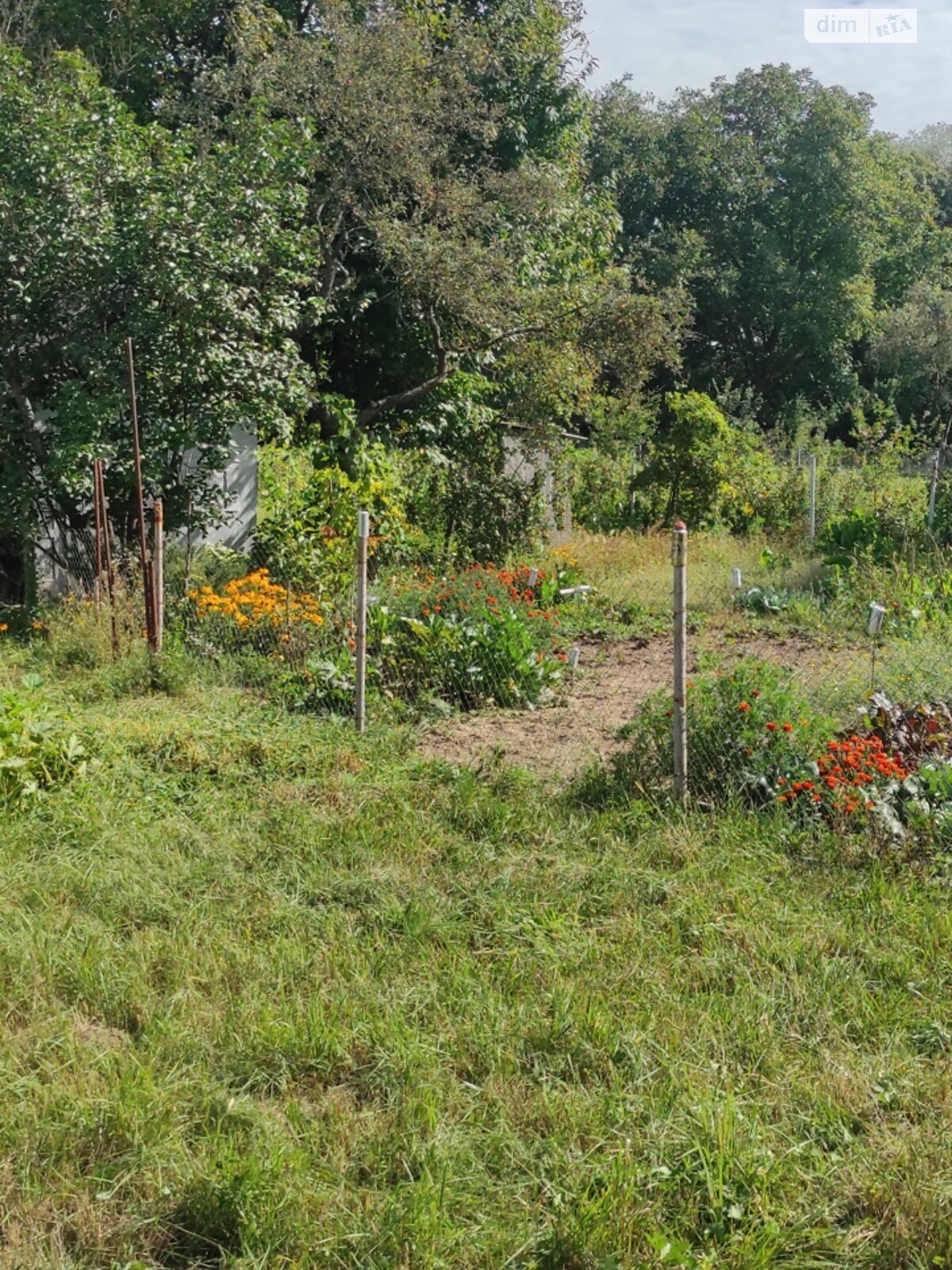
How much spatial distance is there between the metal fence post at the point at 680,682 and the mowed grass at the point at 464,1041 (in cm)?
24

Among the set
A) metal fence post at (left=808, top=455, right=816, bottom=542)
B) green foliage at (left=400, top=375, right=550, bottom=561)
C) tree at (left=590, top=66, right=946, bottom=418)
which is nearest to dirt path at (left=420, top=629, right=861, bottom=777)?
green foliage at (left=400, top=375, right=550, bottom=561)

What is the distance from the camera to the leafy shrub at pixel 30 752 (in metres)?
5.46

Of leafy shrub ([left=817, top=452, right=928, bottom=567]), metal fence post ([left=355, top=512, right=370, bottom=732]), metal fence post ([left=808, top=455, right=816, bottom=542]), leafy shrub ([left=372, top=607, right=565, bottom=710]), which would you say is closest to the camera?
metal fence post ([left=355, top=512, right=370, bottom=732])

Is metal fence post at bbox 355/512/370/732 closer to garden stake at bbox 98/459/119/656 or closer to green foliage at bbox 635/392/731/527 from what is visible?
garden stake at bbox 98/459/119/656

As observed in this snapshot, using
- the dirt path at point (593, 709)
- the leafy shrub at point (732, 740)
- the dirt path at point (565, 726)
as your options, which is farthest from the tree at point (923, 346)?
the leafy shrub at point (732, 740)

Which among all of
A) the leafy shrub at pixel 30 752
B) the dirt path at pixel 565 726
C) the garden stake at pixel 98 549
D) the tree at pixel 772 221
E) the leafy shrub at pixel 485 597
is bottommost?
the dirt path at pixel 565 726

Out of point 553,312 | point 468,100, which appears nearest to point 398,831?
point 553,312

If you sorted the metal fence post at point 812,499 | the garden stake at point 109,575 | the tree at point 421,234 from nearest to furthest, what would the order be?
the garden stake at point 109,575 < the tree at point 421,234 < the metal fence post at point 812,499

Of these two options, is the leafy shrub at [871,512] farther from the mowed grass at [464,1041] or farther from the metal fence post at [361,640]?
the mowed grass at [464,1041]

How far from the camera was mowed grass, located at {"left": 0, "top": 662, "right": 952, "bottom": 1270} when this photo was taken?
8.91 ft

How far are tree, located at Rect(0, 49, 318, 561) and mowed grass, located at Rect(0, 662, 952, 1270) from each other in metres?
5.43

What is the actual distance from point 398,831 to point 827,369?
107 feet

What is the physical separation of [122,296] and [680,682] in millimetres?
7365

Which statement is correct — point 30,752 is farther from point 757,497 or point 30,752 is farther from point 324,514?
point 757,497
